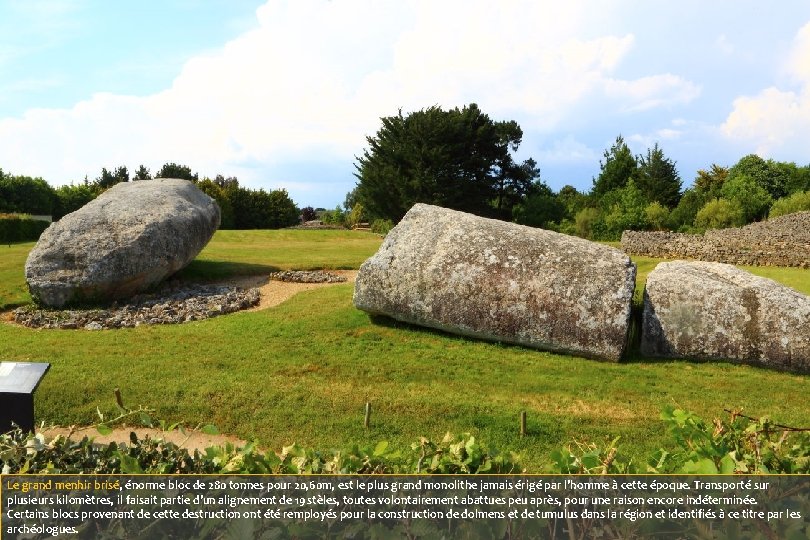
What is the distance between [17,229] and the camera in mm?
A: 38156

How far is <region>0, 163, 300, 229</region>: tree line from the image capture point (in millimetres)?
49000

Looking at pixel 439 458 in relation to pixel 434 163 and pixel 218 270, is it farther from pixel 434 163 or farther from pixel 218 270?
pixel 434 163

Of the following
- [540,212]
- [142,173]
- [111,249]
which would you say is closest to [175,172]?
[142,173]

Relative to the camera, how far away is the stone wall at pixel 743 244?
27.2 m

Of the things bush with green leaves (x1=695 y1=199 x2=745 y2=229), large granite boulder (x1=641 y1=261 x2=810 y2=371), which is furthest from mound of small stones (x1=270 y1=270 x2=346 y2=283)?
bush with green leaves (x1=695 y1=199 x2=745 y2=229)

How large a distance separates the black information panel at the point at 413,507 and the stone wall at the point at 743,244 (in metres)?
28.0

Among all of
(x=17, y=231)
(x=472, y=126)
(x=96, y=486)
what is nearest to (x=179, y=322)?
(x=96, y=486)

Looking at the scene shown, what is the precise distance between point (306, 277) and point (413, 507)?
752 inches

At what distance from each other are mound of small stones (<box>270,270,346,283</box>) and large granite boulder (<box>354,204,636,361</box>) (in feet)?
26.4

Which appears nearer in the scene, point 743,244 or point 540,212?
point 743,244

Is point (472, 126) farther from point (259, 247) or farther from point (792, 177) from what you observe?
point (792, 177)

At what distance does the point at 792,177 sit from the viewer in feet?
203

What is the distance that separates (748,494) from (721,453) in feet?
1.17

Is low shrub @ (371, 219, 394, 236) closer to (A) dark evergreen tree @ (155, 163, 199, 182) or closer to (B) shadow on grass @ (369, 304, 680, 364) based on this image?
(A) dark evergreen tree @ (155, 163, 199, 182)
